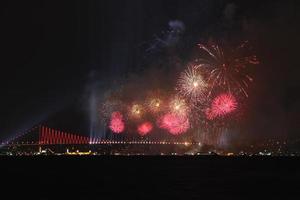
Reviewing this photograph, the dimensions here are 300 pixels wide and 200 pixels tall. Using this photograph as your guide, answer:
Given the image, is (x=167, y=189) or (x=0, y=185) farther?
(x=0, y=185)

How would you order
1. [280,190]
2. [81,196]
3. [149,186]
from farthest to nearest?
[149,186], [280,190], [81,196]

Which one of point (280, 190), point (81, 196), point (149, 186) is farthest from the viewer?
point (149, 186)

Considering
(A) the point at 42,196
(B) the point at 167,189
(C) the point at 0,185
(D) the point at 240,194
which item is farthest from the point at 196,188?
(C) the point at 0,185

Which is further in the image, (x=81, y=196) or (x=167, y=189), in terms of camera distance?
(x=167, y=189)

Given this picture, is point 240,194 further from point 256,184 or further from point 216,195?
point 256,184

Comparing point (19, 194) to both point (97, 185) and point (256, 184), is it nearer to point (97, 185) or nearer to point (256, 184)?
point (97, 185)

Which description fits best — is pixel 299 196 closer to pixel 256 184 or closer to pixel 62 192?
pixel 256 184

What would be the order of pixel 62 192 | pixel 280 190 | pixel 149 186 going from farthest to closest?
1. pixel 149 186
2. pixel 280 190
3. pixel 62 192

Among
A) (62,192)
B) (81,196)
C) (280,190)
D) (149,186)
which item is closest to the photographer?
(81,196)

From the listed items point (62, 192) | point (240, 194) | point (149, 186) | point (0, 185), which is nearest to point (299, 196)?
point (240, 194)
